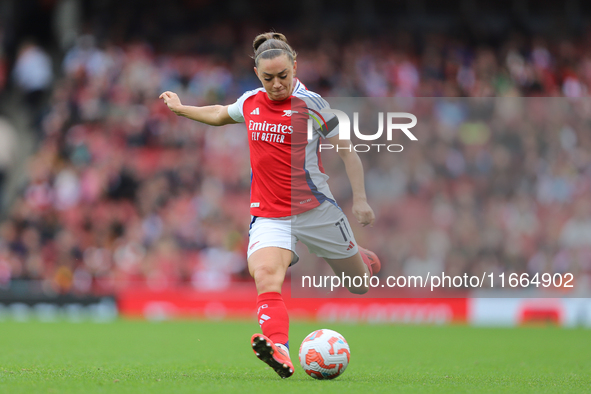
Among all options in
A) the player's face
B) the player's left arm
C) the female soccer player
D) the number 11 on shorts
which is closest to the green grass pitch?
the female soccer player

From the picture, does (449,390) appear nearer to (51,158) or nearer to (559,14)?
(51,158)

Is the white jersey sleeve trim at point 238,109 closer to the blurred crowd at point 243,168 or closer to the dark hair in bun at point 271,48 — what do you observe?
the dark hair in bun at point 271,48

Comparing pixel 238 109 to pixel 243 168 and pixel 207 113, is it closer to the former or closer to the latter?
pixel 207 113

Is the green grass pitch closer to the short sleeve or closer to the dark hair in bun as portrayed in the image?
the short sleeve

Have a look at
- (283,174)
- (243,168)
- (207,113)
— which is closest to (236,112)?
(207,113)

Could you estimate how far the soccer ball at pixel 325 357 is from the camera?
207 inches

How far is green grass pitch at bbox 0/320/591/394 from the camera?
480cm

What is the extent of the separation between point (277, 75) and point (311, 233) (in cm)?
118

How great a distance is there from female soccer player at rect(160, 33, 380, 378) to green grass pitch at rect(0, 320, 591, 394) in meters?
0.87

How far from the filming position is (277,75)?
17.7 feet

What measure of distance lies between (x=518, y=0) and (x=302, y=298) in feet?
32.2

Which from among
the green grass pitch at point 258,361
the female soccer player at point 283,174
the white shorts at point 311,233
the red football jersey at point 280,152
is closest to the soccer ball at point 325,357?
the green grass pitch at point 258,361

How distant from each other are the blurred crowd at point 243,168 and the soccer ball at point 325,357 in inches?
219

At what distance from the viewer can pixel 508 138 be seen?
44.0 ft
